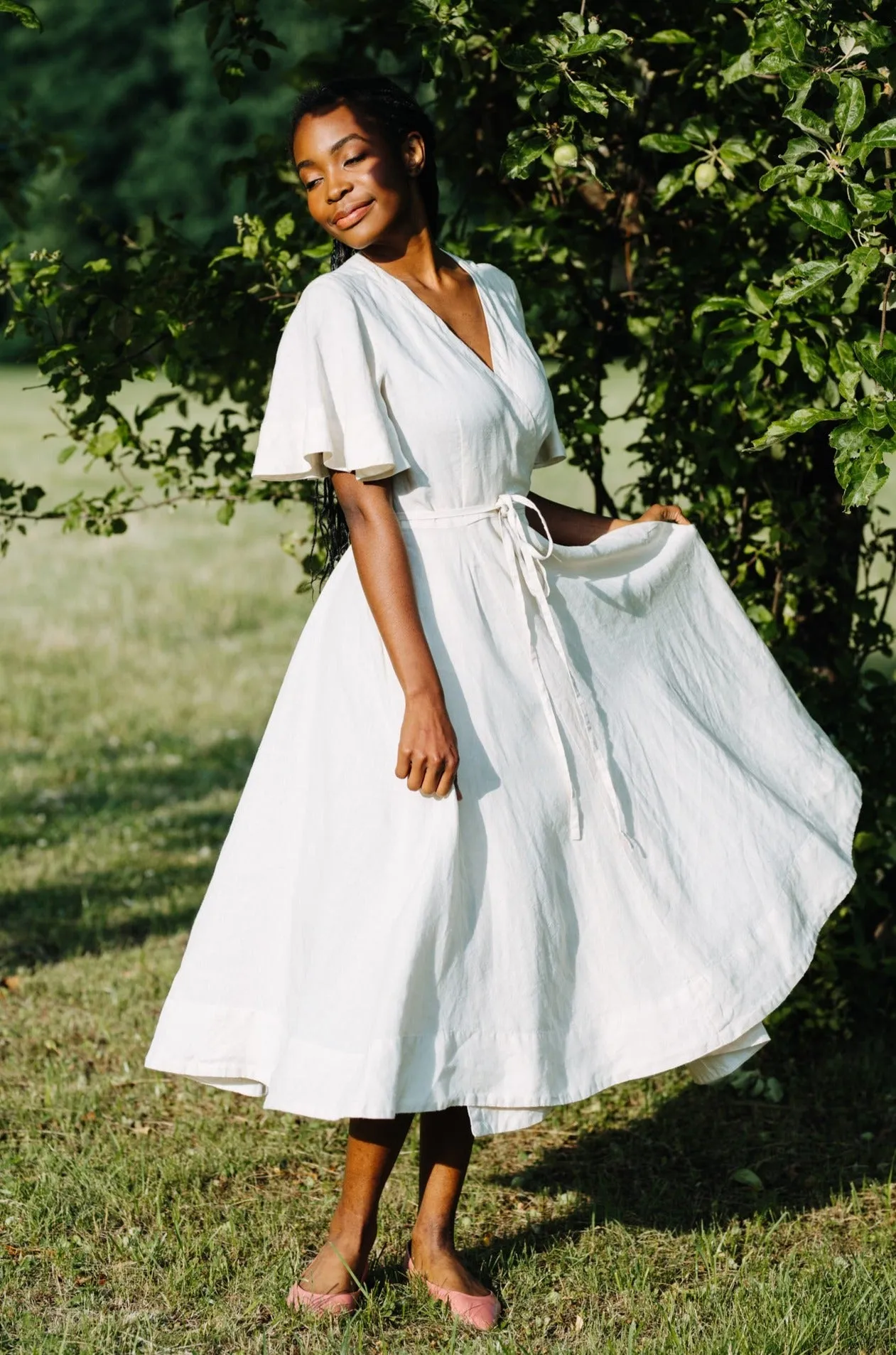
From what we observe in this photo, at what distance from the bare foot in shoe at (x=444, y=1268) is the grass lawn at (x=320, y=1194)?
0.05 meters

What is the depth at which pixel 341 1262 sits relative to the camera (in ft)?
9.09

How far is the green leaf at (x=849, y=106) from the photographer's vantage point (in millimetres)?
2293

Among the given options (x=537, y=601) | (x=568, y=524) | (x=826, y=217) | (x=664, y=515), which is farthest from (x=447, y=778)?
(x=826, y=217)

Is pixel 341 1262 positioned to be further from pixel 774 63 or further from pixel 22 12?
pixel 22 12

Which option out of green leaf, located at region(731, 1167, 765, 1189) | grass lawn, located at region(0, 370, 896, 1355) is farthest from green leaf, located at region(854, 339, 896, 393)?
green leaf, located at region(731, 1167, 765, 1189)

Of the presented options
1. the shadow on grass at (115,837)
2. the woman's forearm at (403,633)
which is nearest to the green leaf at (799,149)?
the woman's forearm at (403,633)

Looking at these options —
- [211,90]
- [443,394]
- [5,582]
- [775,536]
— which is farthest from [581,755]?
[211,90]

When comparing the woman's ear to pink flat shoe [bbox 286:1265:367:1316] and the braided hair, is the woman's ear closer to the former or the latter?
the braided hair

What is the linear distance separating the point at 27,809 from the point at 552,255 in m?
3.71

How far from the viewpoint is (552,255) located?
3.54m

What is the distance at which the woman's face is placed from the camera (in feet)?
8.80

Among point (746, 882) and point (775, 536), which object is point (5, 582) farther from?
point (746, 882)

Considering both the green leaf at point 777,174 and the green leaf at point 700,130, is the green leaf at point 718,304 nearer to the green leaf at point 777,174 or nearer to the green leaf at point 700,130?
the green leaf at point 700,130

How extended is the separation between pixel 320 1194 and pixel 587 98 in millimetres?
2258
